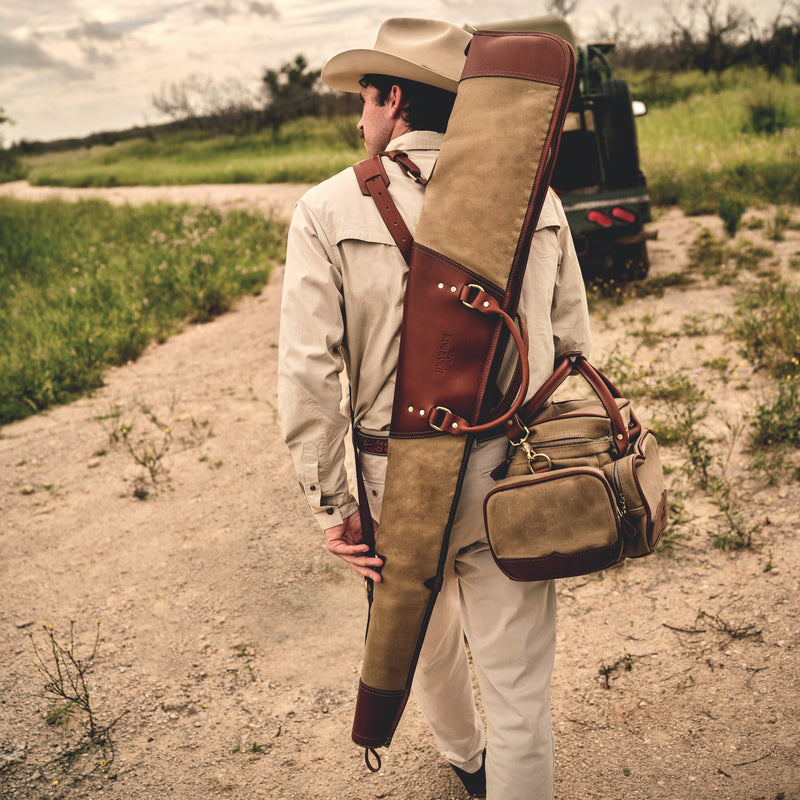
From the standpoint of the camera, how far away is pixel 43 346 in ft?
20.8

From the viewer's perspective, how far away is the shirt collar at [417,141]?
1.68 m

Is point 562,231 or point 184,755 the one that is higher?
point 562,231

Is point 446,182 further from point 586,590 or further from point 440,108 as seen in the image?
point 586,590

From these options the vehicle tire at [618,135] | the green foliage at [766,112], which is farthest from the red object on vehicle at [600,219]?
the green foliage at [766,112]

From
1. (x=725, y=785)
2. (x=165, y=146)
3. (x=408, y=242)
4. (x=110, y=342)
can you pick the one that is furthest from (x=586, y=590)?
(x=165, y=146)

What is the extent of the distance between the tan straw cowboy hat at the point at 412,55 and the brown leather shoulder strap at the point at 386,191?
201mm

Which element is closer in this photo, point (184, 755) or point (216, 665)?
point (184, 755)

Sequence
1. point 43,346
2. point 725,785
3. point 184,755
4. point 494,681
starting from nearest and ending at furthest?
1. point 494,681
2. point 725,785
3. point 184,755
4. point 43,346

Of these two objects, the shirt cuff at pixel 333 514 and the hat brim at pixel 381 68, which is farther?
the shirt cuff at pixel 333 514

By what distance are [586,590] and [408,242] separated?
2096 millimetres

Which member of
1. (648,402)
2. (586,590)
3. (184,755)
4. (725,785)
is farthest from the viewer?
(648,402)

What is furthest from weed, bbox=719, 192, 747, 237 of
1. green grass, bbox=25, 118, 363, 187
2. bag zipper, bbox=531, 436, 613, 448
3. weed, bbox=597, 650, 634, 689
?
green grass, bbox=25, 118, 363, 187

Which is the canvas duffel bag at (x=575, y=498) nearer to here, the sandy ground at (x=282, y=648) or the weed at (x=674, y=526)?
the sandy ground at (x=282, y=648)

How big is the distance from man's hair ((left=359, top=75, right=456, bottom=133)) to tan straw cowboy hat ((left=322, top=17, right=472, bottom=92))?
0.02m
